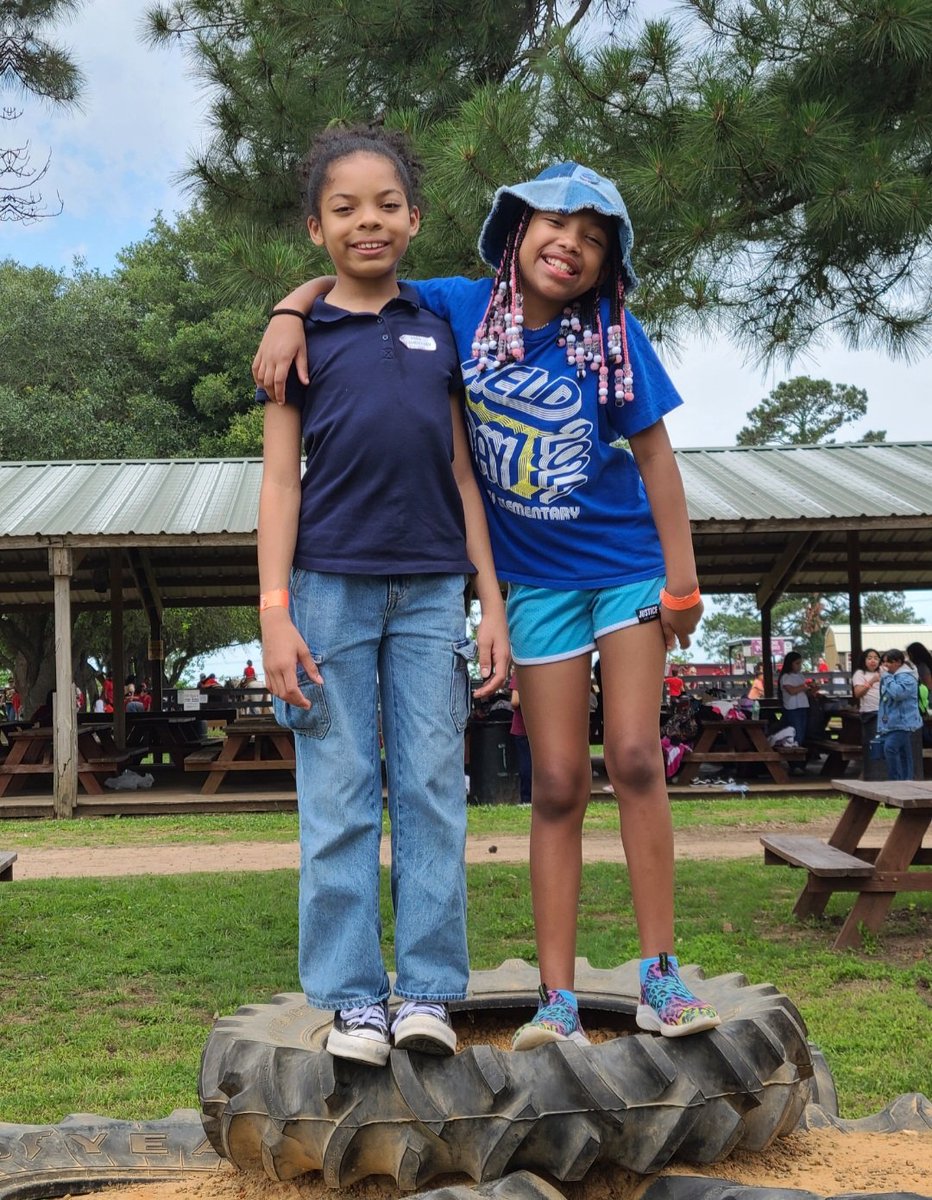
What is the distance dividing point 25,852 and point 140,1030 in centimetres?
592

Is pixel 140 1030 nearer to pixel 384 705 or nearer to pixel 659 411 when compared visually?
pixel 384 705

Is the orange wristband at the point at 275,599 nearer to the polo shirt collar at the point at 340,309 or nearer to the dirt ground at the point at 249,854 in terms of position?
the polo shirt collar at the point at 340,309

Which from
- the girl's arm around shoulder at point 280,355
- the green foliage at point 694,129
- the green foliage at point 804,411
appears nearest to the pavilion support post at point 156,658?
the green foliage at point 694,129

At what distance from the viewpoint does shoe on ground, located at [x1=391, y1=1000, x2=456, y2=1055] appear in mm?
2295

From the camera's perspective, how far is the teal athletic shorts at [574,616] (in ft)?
8.72

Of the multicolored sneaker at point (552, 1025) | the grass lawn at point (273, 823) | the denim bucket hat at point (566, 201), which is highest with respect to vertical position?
the denim bucket hat at point (566, 201)

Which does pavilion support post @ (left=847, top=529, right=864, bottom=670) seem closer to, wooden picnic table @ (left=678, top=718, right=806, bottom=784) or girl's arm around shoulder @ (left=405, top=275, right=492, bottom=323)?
wooden picnic table @ (left=678, top=718, right=806, bottom=784)

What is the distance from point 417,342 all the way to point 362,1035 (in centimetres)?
140

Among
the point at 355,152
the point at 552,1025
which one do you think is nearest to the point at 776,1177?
the point at 552,1025

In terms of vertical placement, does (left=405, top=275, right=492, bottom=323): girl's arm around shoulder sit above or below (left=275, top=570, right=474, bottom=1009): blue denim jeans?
above

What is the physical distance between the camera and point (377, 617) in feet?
8.23

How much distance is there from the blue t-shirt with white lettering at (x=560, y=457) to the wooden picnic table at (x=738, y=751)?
11.4 metres

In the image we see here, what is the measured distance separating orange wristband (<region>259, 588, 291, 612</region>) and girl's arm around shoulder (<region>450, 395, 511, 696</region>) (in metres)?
0.41

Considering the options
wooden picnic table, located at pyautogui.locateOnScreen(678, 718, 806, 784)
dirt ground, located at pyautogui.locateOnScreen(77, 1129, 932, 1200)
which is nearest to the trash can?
wooden picnic table, located at pyautogui.locateOnScreen(678, 718, 806, 784)
